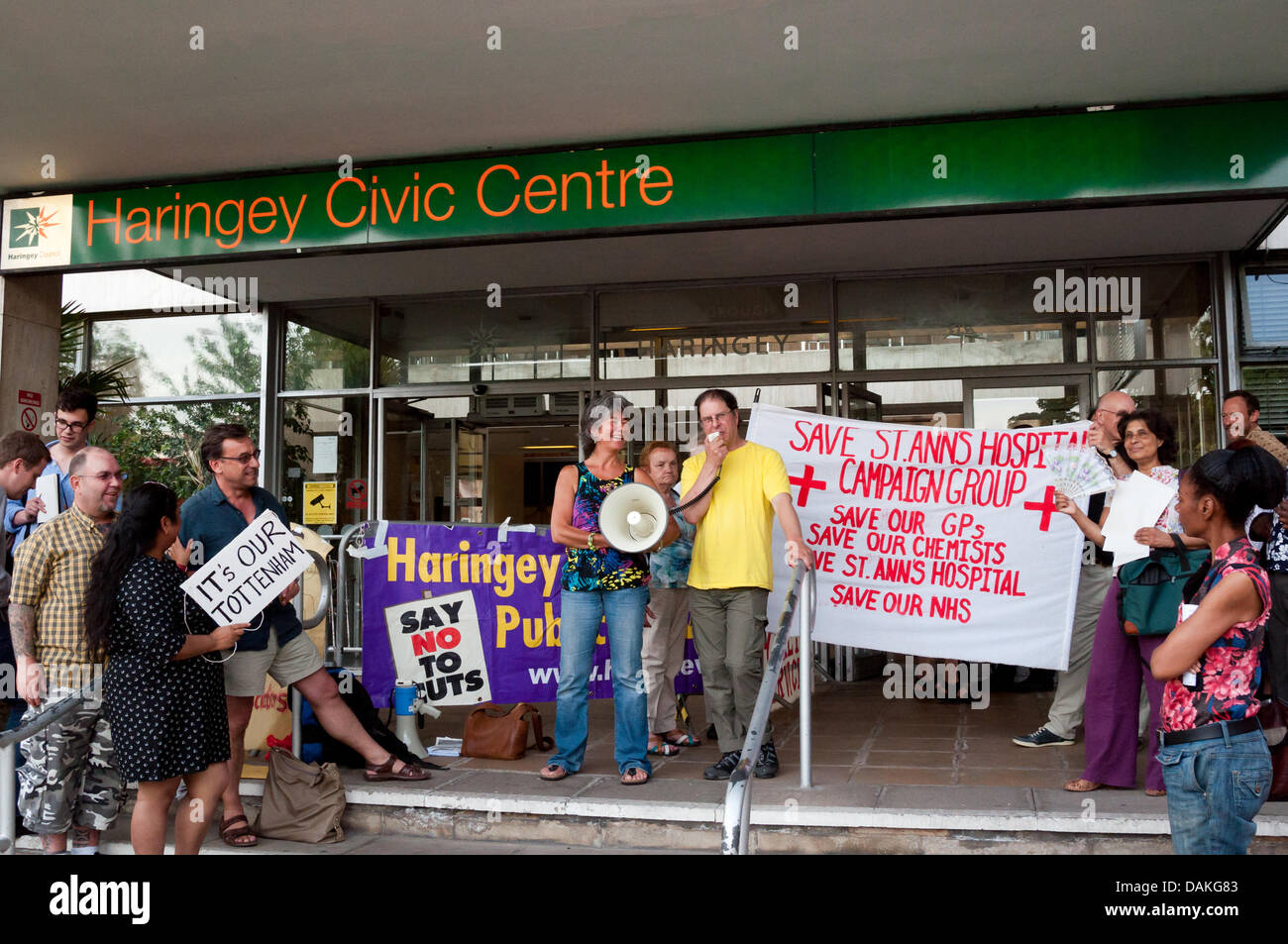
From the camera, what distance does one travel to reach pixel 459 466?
10.0 m

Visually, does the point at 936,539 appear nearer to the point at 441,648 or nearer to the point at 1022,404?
the point at 441,648

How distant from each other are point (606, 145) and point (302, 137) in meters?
1.88

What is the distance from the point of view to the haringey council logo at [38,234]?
7250 mm

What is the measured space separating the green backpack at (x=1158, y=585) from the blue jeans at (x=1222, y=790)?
6.47ft

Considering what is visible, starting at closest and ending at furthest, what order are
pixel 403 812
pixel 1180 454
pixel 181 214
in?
1. pixel 403 812
2. pixel 181 214
3. pixel 1180 454

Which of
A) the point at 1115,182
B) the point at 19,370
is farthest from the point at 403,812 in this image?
the point at 1115,182

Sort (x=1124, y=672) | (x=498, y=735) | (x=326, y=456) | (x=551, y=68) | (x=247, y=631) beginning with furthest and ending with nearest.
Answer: (x=326, y=456)
(x=498, y=735)
(x=551, y=68)
(x=1124, y=672)
(x=247, y=631)

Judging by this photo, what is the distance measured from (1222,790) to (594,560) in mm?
3053

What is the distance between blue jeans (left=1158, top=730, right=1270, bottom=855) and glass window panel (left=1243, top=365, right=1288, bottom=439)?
21.3 ft

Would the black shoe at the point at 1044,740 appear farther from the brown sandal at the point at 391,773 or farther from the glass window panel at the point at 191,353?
the glass window panel at the point at 191,353

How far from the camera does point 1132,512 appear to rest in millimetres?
5012

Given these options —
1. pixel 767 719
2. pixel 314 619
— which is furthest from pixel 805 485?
pixel 314 619

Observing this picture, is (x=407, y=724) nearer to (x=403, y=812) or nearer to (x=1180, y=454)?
(x=403, y=812)

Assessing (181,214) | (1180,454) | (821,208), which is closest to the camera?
(821,208)
